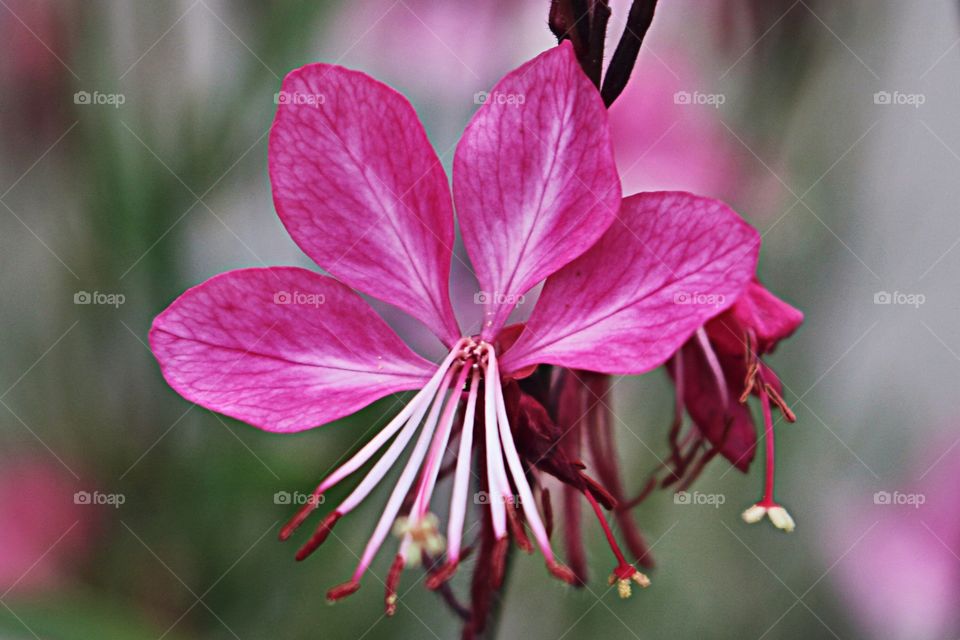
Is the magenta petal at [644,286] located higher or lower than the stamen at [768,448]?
higher

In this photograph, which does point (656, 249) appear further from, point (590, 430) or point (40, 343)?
point (40, 343)

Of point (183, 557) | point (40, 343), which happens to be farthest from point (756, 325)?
point (40, 343)

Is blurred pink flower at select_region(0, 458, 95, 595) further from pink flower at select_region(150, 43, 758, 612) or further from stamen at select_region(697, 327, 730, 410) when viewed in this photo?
stamen at select_region(697, 327, 730, 410)

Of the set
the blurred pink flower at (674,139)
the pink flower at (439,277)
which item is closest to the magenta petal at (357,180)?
the pink flower at (439,277)

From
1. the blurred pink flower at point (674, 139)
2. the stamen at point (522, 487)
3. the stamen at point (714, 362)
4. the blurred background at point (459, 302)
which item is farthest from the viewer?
the blurred pink flower at point (674, 139)

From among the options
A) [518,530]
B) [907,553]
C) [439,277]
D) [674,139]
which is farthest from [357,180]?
[907,553]

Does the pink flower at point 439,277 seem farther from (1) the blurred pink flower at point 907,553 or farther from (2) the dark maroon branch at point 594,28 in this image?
(1) the blurred pink flower at point 907,553

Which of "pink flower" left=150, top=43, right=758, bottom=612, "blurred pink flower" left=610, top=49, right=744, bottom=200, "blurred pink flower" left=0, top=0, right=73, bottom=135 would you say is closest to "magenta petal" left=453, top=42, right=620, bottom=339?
"pink flower" left=150, top=43, right=758, bottom=612

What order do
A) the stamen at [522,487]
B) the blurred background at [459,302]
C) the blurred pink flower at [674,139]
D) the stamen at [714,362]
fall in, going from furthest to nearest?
the blurred pink flower at [674,139]
the blurred background at [459,302]
the stamen at [714,362]
the stamen at [522,487]
